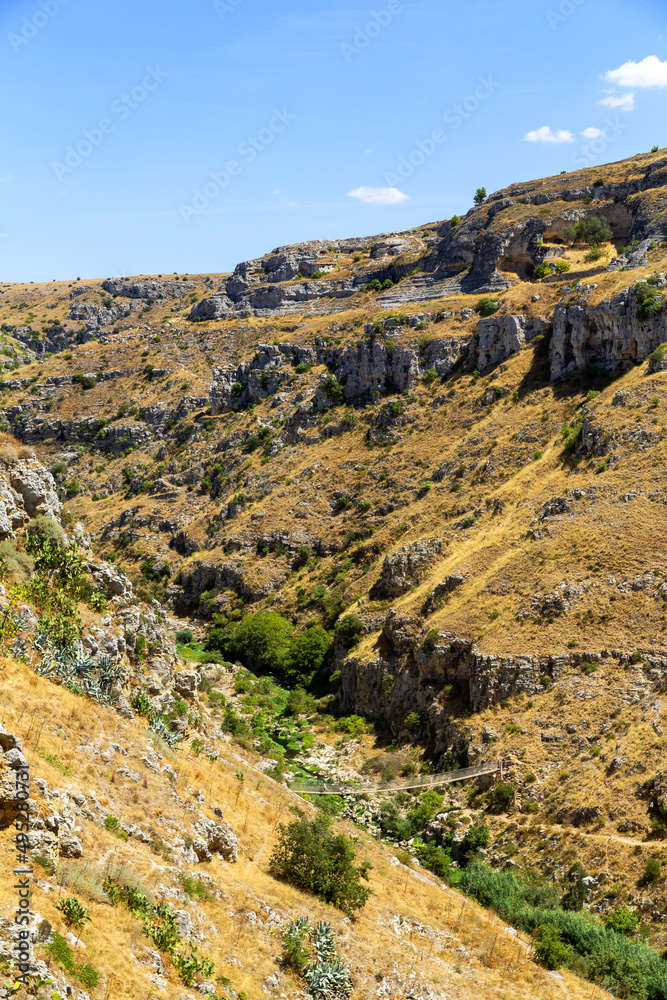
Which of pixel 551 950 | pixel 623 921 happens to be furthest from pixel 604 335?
pixel 551 950

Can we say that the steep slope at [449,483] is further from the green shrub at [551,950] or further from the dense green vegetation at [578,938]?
the green shrub at [551,950]

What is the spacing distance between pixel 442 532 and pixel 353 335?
43.2 metres

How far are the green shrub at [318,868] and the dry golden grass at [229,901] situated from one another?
50cm

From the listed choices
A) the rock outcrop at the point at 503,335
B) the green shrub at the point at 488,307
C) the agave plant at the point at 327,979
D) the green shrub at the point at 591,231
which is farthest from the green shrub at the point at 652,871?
the green shrub at the point at 591,231

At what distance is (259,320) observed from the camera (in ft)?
393

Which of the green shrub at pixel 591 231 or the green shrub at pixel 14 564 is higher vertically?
the green shrub at pixel 591 231

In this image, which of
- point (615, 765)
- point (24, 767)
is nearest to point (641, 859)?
point (615, 765)

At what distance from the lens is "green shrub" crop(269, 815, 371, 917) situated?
20.9 m

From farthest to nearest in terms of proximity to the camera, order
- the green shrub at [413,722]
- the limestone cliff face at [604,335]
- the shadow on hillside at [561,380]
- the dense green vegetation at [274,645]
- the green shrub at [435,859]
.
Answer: the dense green vegetation at [274,645]
the shadow on hillside at [561,380]
the limestone cliff face at [604,335]
the green shrub at [413,722]
the green shrub at [435,859]

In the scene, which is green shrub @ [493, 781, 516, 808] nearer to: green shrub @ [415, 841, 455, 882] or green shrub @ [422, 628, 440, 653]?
green shrub @ [415, 841, 455, 882]

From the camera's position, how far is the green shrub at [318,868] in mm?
20938

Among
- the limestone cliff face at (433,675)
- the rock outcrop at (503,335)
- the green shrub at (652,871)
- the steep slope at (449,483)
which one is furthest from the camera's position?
the rock outcrop at (503,335)

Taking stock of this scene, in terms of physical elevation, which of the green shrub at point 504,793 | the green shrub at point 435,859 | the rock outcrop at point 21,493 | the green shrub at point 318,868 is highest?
the rock outcrop at point 21,493

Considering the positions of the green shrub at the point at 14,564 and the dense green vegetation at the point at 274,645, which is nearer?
the green shrub at the point at 14,564
